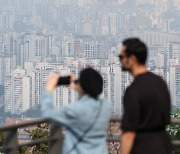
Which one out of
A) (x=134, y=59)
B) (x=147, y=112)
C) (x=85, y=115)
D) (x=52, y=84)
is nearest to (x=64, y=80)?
(x=52, y=84)

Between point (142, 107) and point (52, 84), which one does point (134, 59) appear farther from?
point (52, 84)

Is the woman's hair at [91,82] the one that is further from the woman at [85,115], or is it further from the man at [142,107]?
the man at [142,107]

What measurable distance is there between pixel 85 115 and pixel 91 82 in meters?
0.19

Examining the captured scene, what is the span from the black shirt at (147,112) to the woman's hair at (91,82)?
0.67 feet

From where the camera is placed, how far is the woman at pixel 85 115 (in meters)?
3.85

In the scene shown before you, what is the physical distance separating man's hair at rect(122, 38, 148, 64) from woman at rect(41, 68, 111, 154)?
22 cm

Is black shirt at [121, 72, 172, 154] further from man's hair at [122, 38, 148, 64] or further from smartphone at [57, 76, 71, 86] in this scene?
smartphone at [57, 76, 71, 86]

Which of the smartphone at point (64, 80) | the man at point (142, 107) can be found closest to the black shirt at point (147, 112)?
the man at point (142, 107)

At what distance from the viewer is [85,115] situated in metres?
3.89

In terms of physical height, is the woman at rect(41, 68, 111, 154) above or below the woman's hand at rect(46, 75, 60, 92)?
below

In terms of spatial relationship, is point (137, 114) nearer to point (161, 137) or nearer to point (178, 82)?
point (161, 137)

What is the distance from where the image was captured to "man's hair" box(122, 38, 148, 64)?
12.8ft

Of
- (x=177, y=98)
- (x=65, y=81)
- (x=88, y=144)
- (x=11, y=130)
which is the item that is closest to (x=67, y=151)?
(x=88, y=144)

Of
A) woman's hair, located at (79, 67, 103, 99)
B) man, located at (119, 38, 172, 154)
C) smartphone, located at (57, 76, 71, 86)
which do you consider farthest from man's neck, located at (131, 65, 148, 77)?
smartphone, located at (57, 76, 71, 86)
